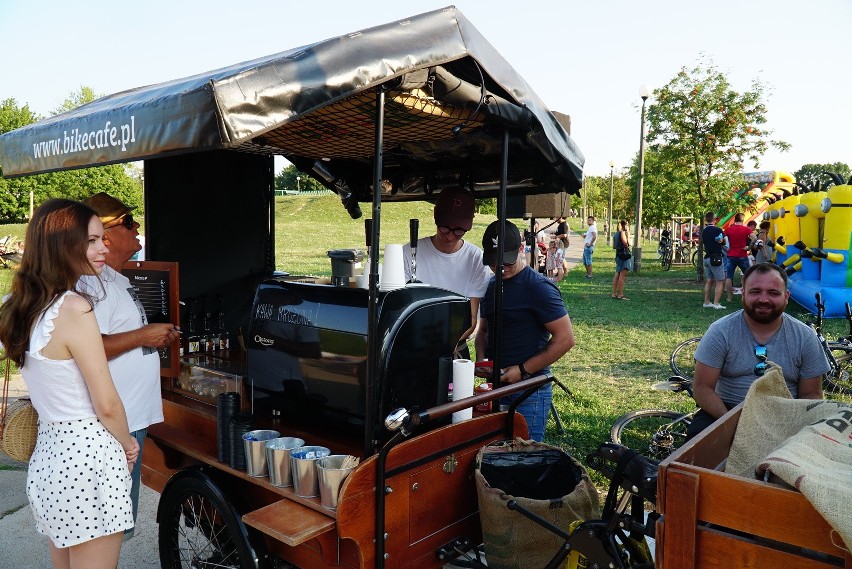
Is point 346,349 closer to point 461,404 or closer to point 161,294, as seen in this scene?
point 461,404

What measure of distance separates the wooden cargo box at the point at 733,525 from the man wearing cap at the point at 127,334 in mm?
2008

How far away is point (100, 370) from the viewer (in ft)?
6.86

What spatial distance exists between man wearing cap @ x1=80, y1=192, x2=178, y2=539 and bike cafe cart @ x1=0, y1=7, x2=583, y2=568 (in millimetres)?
252

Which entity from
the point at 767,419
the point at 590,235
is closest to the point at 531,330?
the point at 767,419

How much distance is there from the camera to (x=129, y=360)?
2.65 metres

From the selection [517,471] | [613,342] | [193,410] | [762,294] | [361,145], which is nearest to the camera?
[517,471]

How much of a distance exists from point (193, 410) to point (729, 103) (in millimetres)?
17241

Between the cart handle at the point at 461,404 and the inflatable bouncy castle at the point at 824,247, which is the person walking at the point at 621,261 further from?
the cart handle at the point at 461,404

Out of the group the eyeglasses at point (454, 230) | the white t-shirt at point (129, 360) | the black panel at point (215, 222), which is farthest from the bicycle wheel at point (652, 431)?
the white t-shirt at point (129, 360)

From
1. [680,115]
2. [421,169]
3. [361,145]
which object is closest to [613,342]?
[421,169]

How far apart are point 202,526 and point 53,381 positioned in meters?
0.98

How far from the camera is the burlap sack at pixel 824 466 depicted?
121 cm

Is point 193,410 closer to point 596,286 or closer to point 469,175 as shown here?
point 469,175

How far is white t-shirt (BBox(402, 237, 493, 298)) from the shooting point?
384 cm
